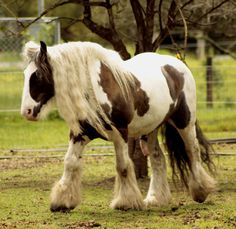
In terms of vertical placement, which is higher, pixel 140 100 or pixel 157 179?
pixel 140 100

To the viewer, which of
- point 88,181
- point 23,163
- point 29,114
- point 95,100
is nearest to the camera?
point 29,114

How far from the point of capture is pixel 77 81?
8.02m

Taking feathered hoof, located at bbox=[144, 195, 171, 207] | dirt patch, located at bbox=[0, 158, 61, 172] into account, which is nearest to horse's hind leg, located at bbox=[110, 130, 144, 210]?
feathered hoof, located at bbox=[144, 195, 171, 207]

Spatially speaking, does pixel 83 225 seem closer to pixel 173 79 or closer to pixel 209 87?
pixel 173 79

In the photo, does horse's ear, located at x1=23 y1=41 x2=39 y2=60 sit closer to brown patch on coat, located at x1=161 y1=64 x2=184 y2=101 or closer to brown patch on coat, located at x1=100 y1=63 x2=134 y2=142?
brown patch on coat, located at x1=100 y1=63 x2=134 y2=142

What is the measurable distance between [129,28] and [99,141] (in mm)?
5045

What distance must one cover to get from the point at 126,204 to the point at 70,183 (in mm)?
589

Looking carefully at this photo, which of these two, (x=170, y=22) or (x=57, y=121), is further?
(x=57, y=121)

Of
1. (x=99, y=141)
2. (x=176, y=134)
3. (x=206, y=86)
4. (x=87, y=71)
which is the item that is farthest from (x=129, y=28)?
(x=87, y=71)

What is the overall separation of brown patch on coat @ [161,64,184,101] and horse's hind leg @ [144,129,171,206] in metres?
0.55

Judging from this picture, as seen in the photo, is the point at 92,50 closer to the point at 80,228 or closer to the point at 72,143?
the point at 72,143

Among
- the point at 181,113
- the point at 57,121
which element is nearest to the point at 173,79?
the point at 181,113

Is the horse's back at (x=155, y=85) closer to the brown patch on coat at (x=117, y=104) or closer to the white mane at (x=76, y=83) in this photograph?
the brown patch on coat at (x=117, y=104)

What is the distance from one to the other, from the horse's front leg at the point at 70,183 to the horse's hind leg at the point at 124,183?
38cm
